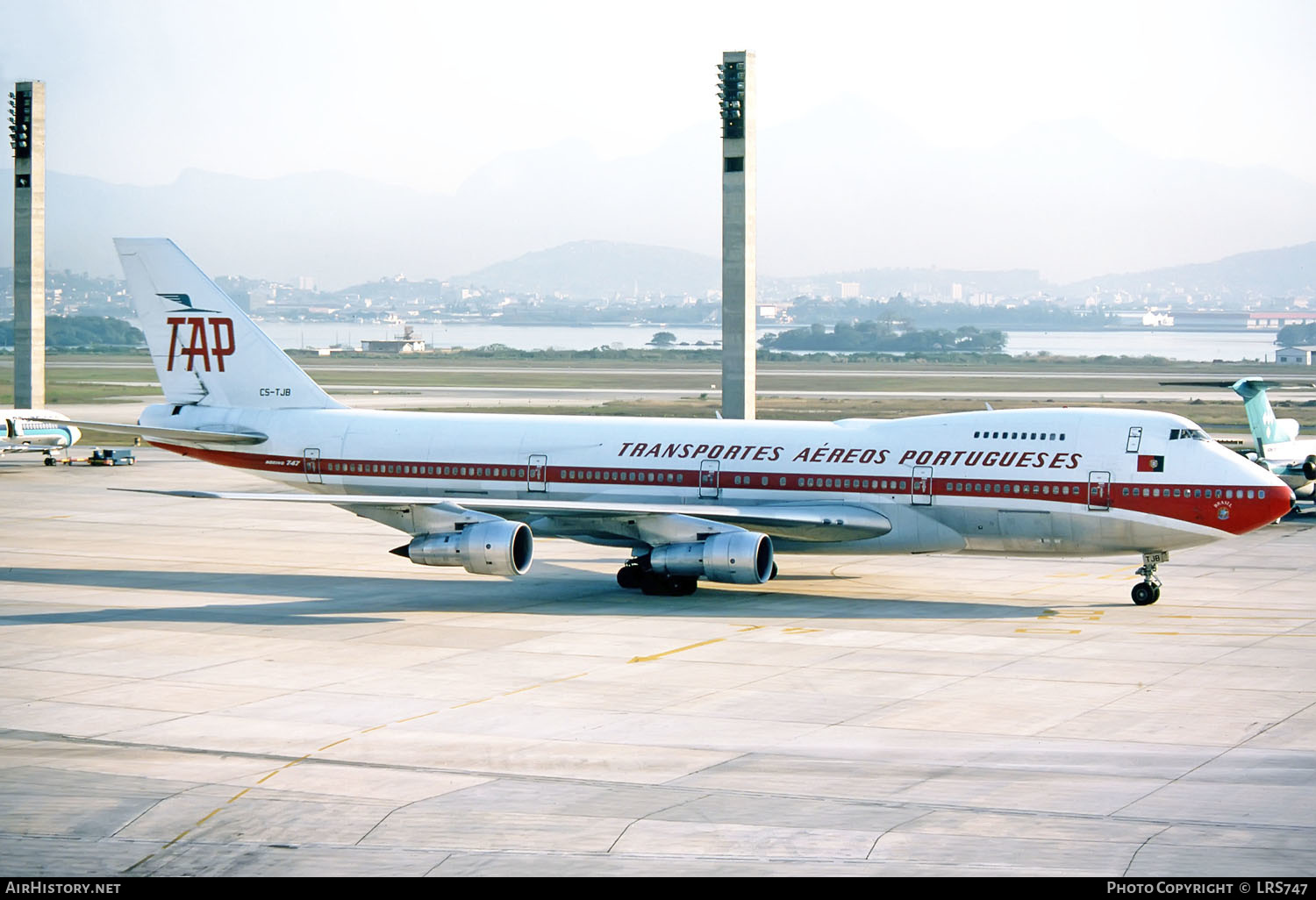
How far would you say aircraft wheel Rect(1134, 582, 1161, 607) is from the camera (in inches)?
1502

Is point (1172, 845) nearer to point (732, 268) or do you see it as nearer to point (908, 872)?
point (908, 872)

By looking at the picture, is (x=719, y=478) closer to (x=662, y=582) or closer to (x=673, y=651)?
(x=662, y=582)

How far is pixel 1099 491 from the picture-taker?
3731 cm

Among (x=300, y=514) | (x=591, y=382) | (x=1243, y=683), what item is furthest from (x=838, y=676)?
(x=591, y=382)

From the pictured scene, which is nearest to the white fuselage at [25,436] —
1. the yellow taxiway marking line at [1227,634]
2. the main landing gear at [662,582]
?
the main landing gear at [662,582]

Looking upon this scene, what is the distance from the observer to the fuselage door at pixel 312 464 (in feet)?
145

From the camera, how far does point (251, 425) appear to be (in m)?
45.1

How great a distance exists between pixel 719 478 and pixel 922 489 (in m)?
5.30

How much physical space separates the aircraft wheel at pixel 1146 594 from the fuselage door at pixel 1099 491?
2529 millimetres

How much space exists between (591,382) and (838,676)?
120155mm

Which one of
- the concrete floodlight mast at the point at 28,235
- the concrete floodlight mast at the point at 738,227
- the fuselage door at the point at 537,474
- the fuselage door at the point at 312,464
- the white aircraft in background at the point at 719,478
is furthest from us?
the concrete floodlight mast at the point at 28,235

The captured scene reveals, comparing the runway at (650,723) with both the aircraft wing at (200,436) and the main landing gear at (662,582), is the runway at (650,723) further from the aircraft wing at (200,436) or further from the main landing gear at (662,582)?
the aircraft wing at (200,436)

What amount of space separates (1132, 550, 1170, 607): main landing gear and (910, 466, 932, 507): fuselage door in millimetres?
5500

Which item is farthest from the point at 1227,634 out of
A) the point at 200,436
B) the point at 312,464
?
the point at 200,436
